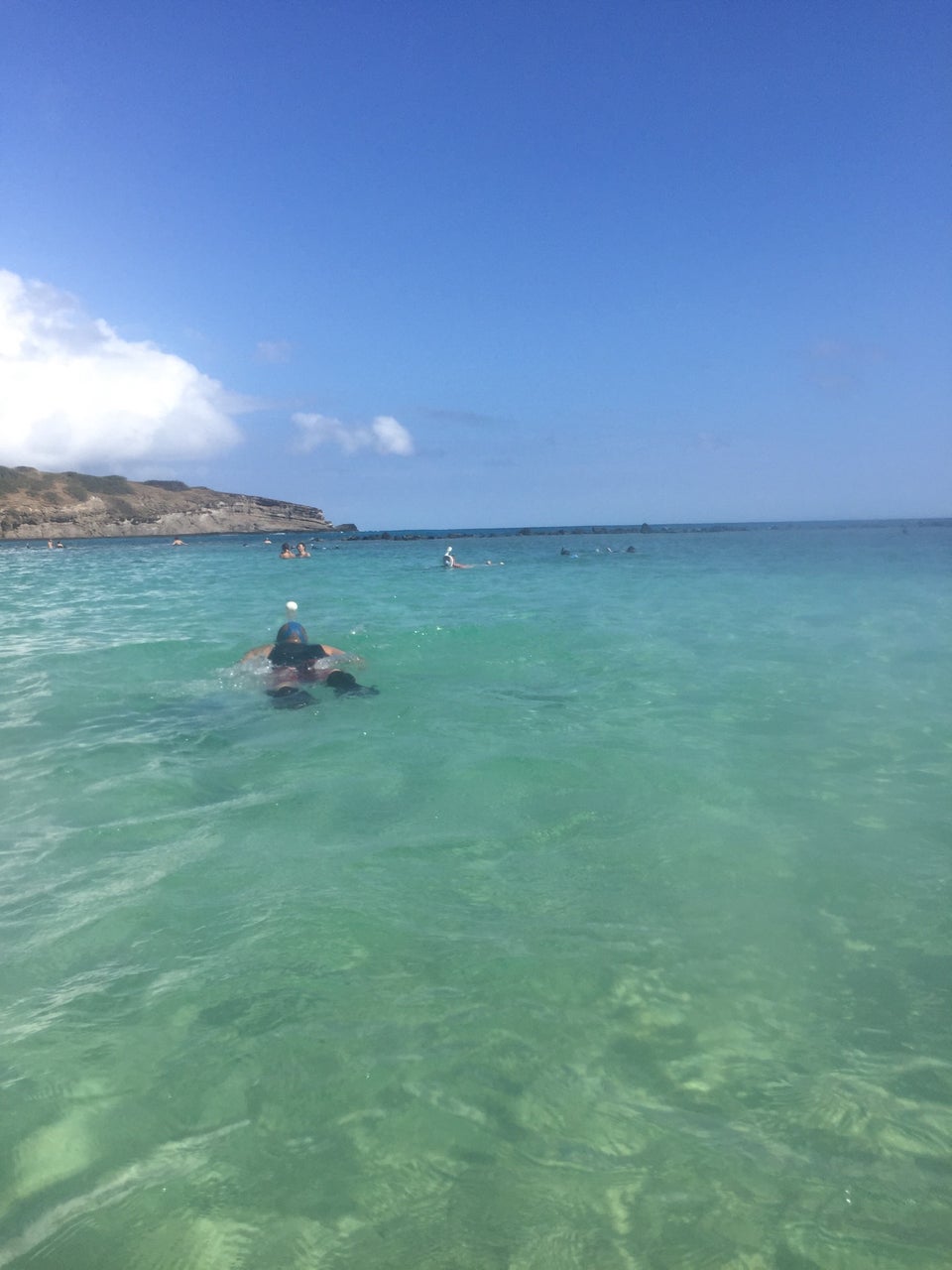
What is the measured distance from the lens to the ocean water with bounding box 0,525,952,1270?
284 cm

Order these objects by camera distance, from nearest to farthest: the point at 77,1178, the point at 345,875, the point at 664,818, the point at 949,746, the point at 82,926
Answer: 1. the point at 77,1178
2. the point at 82,926
3. the point at 345,875
4. the point at 664,818
5. the point at 949,746

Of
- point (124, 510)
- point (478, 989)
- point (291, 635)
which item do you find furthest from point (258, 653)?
point (124, 510)

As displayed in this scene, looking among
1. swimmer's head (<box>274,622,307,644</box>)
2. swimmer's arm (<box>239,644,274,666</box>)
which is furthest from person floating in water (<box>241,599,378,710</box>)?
swimmer's arm (<box>239,644,274,666</box>)

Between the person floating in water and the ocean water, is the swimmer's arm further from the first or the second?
the ocean water

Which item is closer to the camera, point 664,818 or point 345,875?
point 345,875

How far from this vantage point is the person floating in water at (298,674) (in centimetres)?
1088

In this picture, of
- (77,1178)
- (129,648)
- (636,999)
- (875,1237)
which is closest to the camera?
(875,1237)

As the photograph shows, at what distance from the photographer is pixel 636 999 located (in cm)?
409

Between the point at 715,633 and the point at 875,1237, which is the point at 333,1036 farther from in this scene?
the point at 715,633

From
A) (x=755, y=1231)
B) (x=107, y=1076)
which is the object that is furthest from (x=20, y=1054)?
(x=755, y=1231)

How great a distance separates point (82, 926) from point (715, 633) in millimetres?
15335

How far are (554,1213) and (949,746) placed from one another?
26.2 feet

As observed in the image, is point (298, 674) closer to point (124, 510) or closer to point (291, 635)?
point (291, 635)

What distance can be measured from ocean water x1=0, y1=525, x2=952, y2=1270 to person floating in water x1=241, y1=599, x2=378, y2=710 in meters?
0.50
